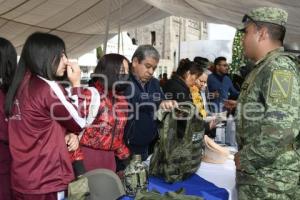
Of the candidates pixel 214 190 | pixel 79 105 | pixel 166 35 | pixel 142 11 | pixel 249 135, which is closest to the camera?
pixel 249 135

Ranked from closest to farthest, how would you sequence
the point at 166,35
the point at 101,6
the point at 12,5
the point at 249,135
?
the point at 249,135, the point at 12,5, the point at 101,6, the point at 166,35

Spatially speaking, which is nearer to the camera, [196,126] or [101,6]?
[196,126]

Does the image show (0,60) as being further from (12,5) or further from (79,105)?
(12,5)

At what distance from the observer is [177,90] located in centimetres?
323

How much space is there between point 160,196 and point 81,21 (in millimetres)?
6150

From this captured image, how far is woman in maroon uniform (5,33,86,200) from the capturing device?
1.67m

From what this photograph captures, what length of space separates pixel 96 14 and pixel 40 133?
5710 millimetres

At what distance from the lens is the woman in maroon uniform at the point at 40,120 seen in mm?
1666

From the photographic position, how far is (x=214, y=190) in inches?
76.7

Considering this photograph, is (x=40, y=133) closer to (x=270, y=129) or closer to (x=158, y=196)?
(x=158, y=196)

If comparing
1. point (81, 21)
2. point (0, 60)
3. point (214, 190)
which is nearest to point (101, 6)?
point (81, 21)

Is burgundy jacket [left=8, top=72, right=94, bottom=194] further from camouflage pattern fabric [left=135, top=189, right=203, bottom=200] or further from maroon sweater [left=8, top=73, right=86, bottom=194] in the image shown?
camouflage pattern fabric [left=135, top=189, right=203, bottom=200]

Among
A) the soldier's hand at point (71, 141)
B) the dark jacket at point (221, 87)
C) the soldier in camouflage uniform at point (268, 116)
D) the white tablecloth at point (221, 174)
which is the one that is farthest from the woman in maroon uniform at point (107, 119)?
the dark jacket at point (221, 87)

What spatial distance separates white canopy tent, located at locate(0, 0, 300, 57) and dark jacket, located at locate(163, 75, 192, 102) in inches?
48.5
